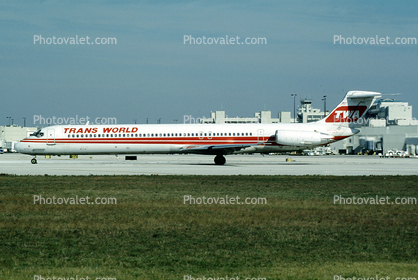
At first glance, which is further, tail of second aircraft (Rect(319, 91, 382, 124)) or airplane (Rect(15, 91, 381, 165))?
tail of second aircraft (Rect(319, 91, 382, 124))

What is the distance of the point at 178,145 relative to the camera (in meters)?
46.1

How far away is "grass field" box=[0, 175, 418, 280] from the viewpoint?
8547 millimetres

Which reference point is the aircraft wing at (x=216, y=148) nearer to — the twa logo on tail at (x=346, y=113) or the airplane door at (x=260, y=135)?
the airplane door at (x=260, y=135)

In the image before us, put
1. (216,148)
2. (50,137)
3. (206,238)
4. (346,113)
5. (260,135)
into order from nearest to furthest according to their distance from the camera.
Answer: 1. (206,238)
2. (216,148)
3. (260,135)
4. (346,113)
5. (50,137)

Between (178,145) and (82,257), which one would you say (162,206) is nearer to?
(82,257)

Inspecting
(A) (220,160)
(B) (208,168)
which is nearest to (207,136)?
(A) (220,160)

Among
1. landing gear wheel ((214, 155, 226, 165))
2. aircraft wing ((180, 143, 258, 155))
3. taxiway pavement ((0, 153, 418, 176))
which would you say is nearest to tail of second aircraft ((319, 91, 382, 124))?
taxiway pavement ((0, 153, 418, 176))

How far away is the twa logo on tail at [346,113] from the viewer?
4681cm

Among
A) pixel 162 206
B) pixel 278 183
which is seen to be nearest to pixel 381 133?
pixel 278 183

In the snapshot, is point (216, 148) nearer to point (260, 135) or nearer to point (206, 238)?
point (260, 135)

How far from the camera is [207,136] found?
151 ft

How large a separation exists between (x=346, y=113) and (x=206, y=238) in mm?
38627

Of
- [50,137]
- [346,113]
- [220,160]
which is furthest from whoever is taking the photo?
[50,137]

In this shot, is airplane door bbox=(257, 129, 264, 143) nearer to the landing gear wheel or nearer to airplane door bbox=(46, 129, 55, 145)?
the landing gear wheel
